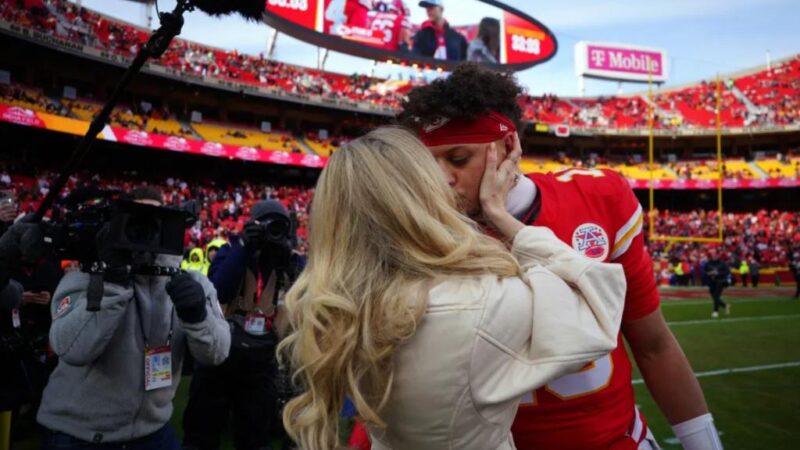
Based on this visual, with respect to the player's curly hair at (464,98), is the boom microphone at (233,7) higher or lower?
higher

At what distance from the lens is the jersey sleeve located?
1.76 meters

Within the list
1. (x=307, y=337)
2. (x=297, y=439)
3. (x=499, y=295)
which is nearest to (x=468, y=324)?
(x=499, y=295)

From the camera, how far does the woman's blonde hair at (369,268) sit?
3.79 feet

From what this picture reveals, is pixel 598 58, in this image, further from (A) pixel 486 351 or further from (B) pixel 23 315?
(A) pixel 486 351

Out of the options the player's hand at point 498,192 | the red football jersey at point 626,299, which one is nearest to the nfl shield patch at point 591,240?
the red football jersey at point 626,299

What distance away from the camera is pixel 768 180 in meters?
36.3

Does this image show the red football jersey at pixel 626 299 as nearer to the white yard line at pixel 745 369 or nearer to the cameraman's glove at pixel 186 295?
the cameraman's glove at pixel 186 295

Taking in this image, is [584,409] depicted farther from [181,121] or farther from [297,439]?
[181,121]

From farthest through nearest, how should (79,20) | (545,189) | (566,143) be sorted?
(566,143) → (79,20) → (545,189)

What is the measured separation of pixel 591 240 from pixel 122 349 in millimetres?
2165

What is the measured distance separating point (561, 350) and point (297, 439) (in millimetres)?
630

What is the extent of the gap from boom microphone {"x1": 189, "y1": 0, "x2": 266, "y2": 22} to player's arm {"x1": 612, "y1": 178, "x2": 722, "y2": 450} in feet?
5.29

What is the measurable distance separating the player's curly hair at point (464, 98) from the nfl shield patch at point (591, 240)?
473 mm

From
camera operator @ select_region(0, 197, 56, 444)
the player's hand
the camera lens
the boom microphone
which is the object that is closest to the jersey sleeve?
the player's hand
